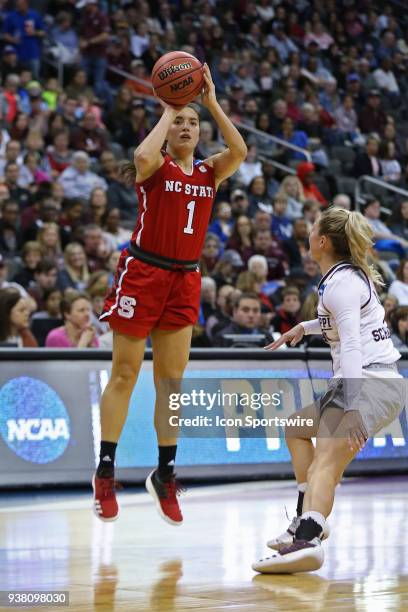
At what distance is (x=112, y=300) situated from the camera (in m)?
7.08

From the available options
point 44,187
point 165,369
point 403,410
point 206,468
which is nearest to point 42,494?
point 206,468

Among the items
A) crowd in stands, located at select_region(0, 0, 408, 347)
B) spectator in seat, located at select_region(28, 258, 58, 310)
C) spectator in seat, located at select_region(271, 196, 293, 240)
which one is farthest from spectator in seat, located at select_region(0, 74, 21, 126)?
spectator in seat, located at select_region(271, 196, 293, 240)

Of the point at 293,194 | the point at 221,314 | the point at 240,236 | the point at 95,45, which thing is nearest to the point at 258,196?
the point at 293,194

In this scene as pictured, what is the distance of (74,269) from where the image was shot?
13625mm

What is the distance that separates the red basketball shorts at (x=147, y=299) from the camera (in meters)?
6.97

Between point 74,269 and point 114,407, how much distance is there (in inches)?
262

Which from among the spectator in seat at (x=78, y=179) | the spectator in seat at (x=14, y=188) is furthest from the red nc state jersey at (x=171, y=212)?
the spectator in seat at (x=78, y=179)

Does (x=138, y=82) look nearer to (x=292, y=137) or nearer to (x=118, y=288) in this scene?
(x=292, y=137)

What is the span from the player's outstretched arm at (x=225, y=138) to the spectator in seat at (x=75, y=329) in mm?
4196

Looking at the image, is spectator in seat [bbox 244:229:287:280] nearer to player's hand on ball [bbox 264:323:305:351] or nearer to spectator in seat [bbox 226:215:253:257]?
spectator in seat [bbox 226:215:253:257]

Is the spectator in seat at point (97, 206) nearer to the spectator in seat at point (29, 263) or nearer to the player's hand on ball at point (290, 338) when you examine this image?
the spectator in seat at point (29, 263)

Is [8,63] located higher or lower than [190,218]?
higher

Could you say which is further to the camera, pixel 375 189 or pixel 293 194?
pixel 375 189

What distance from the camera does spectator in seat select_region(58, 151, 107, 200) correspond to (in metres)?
15.5
